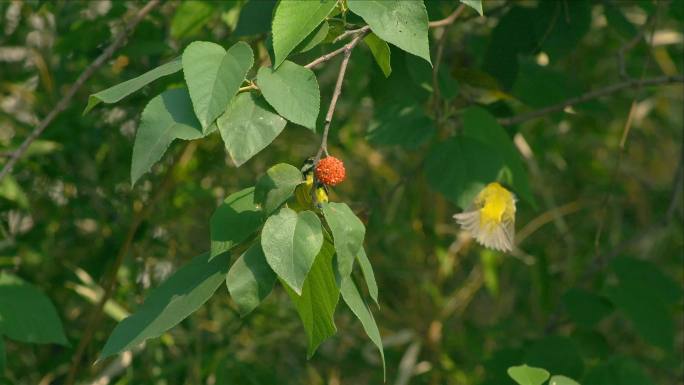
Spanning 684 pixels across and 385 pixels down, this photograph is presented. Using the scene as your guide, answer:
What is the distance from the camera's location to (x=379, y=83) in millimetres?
1691

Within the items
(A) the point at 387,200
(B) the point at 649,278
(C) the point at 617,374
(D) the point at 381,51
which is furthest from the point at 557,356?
(D) the point at 381,51

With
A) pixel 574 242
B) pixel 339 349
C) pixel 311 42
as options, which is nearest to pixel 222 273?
pixel 311 42

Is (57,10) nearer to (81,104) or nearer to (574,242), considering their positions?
(81,104)

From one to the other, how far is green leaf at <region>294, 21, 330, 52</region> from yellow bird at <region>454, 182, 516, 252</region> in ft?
1.62

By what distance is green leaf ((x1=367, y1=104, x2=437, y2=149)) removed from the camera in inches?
61.2

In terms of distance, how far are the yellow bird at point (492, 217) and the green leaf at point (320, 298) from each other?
0.51m

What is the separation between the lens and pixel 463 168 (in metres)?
1.47

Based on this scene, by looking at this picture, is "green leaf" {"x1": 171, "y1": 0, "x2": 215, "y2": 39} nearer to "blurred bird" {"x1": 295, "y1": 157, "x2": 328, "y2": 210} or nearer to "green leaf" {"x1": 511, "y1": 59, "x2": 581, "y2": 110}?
"green leaf" {"x1": 511, "y1": 59, "x2": 581, "y2": 110}

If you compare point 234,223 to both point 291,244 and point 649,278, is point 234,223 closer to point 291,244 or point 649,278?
point 291,244

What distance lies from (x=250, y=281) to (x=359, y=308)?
0.11m

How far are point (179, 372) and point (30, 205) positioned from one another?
442 millimetres

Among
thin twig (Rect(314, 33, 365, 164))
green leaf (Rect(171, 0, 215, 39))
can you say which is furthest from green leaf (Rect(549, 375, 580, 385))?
green leaf (Rect(171, 0, 215, 39))

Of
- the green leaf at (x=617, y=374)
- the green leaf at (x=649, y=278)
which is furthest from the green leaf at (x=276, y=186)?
the green leaf at (x=649, y=278)

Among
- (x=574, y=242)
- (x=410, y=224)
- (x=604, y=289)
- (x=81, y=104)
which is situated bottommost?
(x=574, y=242)
